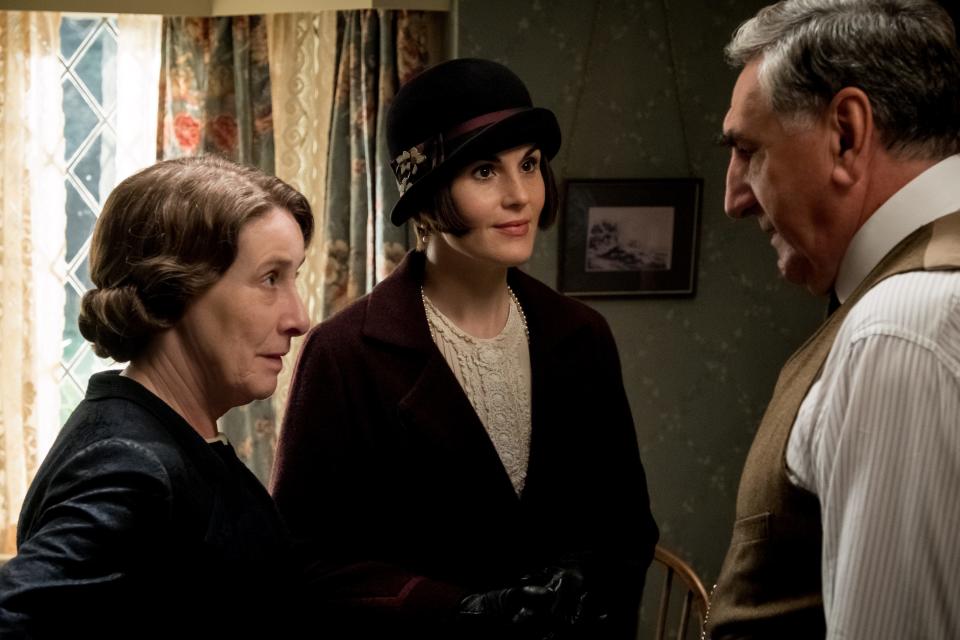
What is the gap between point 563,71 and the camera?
306 cm

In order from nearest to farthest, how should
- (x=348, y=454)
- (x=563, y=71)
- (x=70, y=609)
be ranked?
(x=70, y=609) < (x=348, y=454) < (x=563, y=71)

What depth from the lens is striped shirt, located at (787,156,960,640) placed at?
3.15ft

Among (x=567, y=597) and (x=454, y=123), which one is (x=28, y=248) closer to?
(x=454, y=123)

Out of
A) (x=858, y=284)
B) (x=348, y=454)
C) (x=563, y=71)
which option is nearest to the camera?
(x=858, y=284)

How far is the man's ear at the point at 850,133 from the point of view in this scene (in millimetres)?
1182

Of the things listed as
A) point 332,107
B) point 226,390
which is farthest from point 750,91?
point 332,107

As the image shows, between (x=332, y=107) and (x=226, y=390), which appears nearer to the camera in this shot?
(x=226, y=390)

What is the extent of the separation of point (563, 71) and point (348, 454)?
5.64 ft

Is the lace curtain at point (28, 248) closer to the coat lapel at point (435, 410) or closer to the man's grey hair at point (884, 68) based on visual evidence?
the coat lapel at point (435, 410)

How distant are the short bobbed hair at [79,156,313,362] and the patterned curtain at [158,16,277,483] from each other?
7.20 feet

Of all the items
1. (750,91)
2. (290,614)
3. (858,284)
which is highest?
(750,91)

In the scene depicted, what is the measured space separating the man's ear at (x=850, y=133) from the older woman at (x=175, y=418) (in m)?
0.70

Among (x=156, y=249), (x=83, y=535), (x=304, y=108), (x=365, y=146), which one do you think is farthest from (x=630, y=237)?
(x=83, y=535)

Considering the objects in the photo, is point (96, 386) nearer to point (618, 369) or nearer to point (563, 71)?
point (618, 369)
